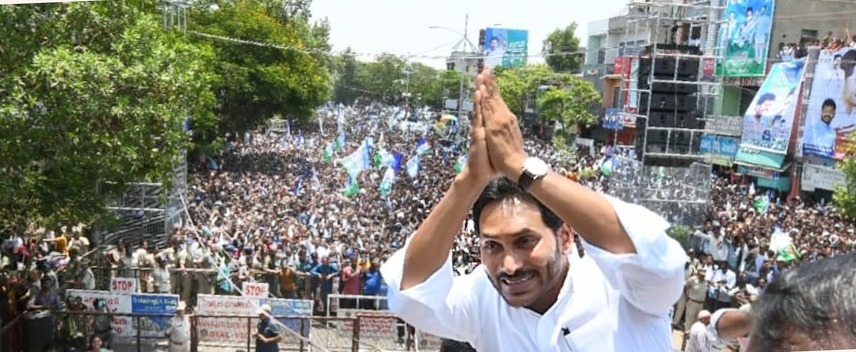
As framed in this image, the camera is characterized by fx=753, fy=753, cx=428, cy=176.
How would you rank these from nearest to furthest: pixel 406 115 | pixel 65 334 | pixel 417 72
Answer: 1. pixel 65 334
2. pixel 406 115
3. pixel 417 72

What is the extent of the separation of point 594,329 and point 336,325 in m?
7.00

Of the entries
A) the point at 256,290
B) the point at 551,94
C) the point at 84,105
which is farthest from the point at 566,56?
the point at 84,105

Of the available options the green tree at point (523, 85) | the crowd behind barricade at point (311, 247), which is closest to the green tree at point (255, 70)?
the crowd behind barricade at point (311, 247)

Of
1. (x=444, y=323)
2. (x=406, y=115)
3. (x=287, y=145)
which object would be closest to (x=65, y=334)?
(x=444, y=323)

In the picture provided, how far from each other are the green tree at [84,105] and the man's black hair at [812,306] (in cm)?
654

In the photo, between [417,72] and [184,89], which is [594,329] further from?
[417,72]

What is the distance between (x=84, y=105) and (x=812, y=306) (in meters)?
6.91

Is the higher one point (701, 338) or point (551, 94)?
point (551, 94)

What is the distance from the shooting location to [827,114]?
62.8 ft

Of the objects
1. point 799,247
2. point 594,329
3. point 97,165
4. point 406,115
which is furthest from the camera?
point 406,115

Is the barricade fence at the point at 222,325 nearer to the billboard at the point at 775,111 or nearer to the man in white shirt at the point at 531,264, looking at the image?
the man in white shirt at the point at 531,264

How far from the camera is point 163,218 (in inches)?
489

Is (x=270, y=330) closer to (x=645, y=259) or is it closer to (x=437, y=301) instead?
(x=437, y=301)

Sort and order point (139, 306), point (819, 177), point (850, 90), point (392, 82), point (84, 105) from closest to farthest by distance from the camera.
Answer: point (84, 105) → point (139, 306) → point (850, 90) → point (819, 177) → point (392, 82)
